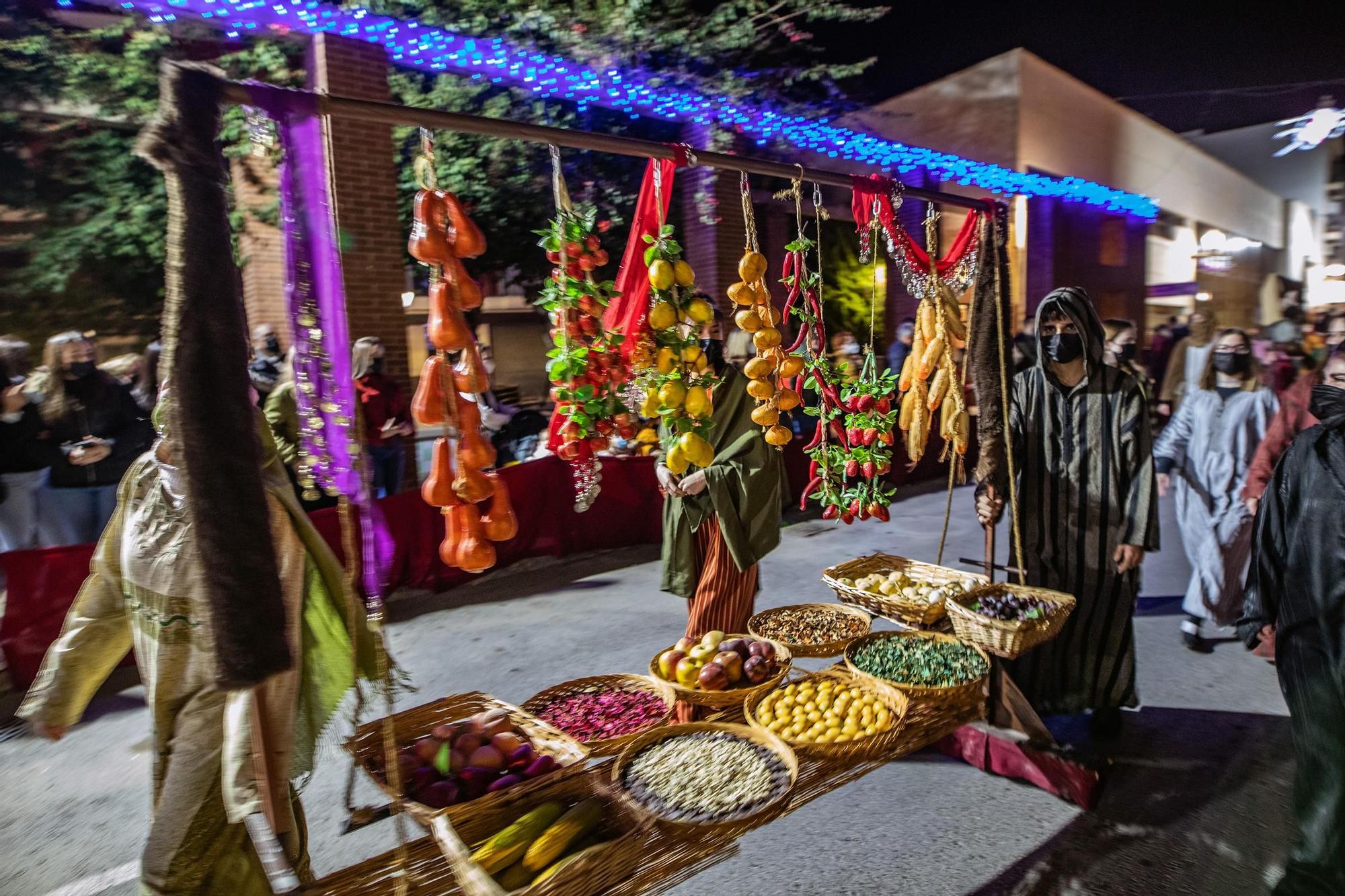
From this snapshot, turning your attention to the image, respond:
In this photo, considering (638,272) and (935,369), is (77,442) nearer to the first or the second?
(638,272)

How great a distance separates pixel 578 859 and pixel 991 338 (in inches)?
105

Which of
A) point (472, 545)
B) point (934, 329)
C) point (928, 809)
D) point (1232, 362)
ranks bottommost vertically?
point (928, 809)

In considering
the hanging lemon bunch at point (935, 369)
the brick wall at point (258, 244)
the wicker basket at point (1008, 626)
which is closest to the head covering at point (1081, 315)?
the hanging lemon bunch at point (935, 369)

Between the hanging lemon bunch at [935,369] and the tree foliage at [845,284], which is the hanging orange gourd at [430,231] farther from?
the tree foliage at [845,284]

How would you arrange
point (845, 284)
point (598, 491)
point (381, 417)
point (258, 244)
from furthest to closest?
point (845, 284) → point (258, 244) → point (381, 417) → point (598, 491)

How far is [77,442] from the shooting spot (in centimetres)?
548

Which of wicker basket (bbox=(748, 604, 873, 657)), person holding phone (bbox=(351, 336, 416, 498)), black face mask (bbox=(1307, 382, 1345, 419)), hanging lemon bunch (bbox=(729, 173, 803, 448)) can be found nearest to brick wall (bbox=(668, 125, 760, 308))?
person holding phone (bbox=(351, 336, 416, 498))

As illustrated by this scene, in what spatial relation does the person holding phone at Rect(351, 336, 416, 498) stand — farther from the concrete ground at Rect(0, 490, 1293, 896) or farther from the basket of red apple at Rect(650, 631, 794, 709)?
the basket of red apple at Rect(650, 631, 794, 709)

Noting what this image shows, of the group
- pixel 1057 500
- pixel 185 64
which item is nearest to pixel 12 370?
pixel 185 64

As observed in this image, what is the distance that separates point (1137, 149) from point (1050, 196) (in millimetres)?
3013

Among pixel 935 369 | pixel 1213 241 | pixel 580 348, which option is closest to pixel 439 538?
pixel 935 369

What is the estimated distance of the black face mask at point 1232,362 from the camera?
15.8 ft

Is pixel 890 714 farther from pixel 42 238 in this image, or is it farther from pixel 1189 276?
pixel 1189 276

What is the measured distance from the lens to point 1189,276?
64.4ft
